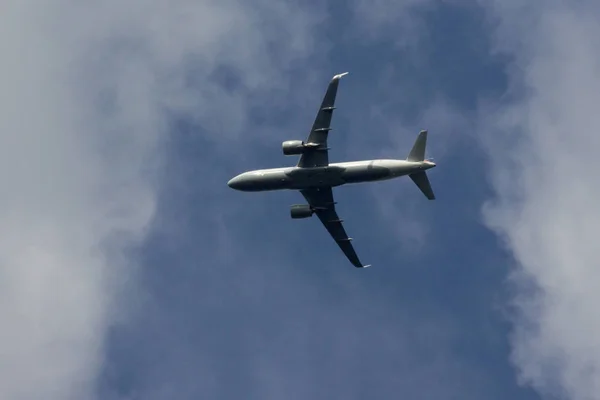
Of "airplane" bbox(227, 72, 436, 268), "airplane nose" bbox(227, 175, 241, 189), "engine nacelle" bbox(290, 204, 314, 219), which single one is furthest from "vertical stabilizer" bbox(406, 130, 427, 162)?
"airplane nose" bbox(227, 175, 241, 189)

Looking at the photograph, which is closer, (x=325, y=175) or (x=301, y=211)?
(x=325, y=175)

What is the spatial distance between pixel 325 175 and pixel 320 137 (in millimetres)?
4603

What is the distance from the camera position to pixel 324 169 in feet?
437

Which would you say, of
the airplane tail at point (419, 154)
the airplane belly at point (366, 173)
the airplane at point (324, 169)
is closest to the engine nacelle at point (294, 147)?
the airplane at point (324, 169)

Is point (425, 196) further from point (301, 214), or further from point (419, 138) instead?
point (301, 214)

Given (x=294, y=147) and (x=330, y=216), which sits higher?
(x=294, y=147)

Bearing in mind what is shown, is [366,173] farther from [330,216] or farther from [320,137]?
[330,216]

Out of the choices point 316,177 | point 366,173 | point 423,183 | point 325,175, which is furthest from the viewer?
point 316,177

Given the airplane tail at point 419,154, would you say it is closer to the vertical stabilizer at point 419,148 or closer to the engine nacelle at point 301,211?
the vertical stabilizer at point 419,148

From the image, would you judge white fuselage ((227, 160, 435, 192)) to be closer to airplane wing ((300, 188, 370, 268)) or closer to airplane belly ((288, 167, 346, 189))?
airplane belly ((288, 167, 346, 189))

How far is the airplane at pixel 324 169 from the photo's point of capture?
432 feet

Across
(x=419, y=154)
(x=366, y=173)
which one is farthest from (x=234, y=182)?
(x=419, y=154)

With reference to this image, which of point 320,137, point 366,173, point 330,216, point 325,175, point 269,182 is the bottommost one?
point 330,216

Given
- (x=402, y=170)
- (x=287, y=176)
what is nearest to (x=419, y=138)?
(x=402, y=170)
